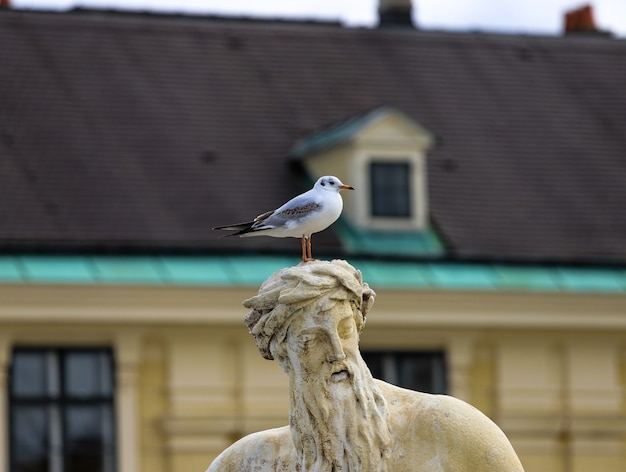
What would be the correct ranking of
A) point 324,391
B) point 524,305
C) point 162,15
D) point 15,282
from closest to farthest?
point 324,391 → point 15,282 → point 524,305 → point 162,15

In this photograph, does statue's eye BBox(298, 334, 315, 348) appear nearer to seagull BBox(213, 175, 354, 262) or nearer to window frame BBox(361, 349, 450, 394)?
seagull BBox(213, 175, 354, 262)

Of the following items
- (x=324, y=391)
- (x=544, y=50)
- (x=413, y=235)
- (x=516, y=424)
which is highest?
(x=544, y=50)

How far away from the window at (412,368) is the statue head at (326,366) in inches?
1351

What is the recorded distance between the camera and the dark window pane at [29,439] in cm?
4084

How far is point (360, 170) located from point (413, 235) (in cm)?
140

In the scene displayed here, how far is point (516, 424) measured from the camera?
4366 cm

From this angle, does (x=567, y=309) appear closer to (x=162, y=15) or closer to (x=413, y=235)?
(x=413, y=235)

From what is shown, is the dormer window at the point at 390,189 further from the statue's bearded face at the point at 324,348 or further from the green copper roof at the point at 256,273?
the statue's bearded face at the point at 324,348

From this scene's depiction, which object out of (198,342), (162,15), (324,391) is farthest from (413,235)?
(324,391)

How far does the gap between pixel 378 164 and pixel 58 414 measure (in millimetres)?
6865

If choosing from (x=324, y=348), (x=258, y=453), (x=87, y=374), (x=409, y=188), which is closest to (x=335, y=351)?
(x=324, y=348)

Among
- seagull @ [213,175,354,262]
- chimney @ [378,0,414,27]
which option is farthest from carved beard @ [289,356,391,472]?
chimney @ [378,0,414,27]

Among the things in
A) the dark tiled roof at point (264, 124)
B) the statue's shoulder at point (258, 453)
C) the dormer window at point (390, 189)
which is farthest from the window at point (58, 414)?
the statue's shoulder at point (258, 453)

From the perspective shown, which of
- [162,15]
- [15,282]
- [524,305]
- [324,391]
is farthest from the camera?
[162,15]
